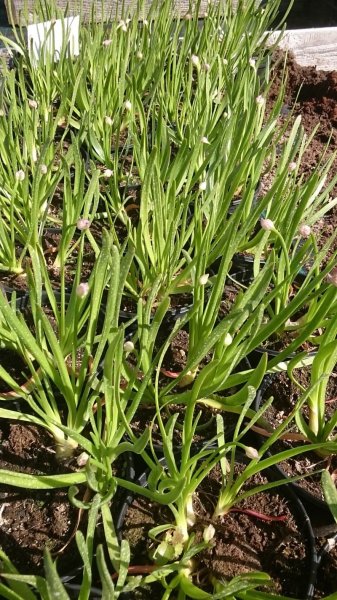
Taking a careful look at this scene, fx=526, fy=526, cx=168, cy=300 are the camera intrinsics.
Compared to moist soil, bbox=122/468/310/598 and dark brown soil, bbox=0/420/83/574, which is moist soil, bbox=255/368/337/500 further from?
dark brown soil, bbox=0/420/83/574

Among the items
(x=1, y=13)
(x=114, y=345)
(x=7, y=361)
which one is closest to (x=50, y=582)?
(x=114, y=345)

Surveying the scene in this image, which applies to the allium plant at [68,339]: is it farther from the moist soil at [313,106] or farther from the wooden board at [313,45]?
the wooden board at [313,45]

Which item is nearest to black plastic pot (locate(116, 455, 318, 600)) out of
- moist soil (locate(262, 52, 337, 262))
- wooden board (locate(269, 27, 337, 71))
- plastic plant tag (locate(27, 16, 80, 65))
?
moist soil (locate(262, 52, 337, 262))

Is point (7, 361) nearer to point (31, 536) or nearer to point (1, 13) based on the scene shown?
point (31, 536)

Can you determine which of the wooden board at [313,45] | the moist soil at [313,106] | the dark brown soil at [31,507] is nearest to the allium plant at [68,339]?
the dark brown soil at [31,507]

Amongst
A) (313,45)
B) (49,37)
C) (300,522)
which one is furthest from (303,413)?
(313,45)

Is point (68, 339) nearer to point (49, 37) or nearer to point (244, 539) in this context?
point (244, 539)
